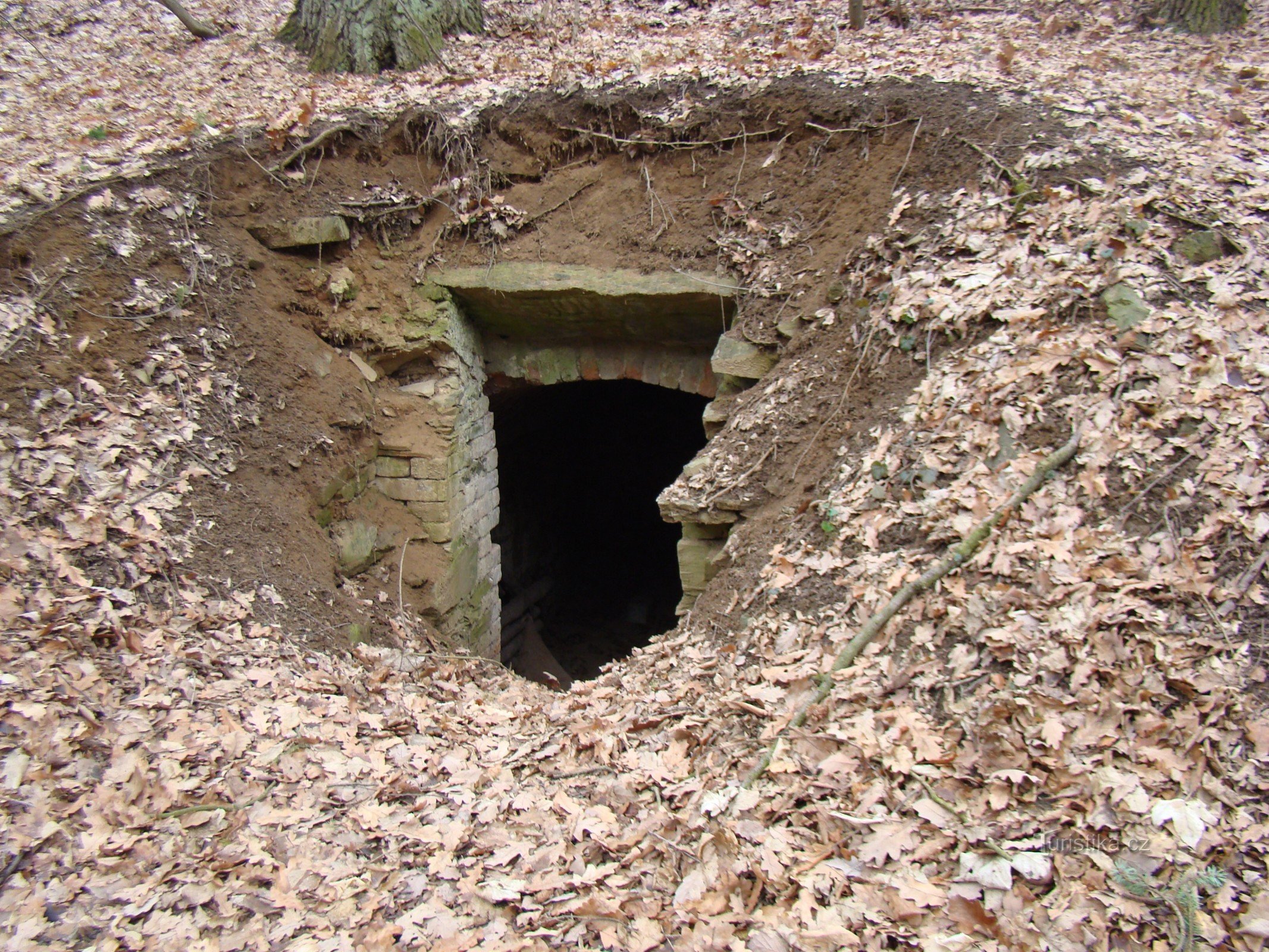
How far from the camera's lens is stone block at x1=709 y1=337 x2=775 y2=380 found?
191 inches

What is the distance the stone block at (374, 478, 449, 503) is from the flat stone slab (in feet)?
4.53

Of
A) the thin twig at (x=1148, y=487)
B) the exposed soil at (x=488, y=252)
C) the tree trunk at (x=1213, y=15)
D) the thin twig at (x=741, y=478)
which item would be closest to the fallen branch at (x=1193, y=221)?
the exposed soil at (x=488, y=252)

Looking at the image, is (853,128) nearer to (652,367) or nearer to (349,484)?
(652,367)

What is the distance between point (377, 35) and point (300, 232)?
8.67ft

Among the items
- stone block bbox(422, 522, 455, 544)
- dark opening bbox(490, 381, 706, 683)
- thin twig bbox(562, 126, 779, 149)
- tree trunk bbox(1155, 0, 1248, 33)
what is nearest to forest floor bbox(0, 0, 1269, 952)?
thin twig bbox(562, 126, 779, 149)

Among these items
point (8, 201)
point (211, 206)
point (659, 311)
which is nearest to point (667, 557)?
point (659, 311)

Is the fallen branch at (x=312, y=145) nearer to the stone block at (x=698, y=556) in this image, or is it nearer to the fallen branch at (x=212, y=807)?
the stone block at (x=698, y=556)

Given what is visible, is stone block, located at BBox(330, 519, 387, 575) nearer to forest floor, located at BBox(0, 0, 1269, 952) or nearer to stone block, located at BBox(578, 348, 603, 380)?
forest floor, located at BBox(0, 0, 1269, 952)

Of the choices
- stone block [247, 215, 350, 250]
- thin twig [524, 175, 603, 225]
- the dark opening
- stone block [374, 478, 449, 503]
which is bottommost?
the dark opening

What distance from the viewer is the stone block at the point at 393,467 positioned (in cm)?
577

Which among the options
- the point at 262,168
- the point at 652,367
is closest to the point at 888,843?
the point at 652,367

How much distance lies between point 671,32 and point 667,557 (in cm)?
577

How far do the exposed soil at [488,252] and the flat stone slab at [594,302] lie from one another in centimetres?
13

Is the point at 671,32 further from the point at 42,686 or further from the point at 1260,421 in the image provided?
the point at 42,686
